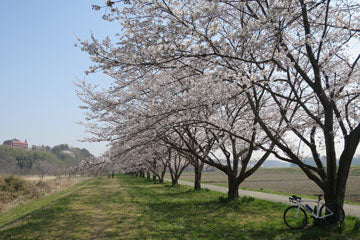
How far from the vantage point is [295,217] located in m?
7.76

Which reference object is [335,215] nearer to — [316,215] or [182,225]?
[316,215]

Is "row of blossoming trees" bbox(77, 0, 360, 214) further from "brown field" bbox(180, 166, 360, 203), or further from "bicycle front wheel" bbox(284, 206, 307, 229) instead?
"brown field" bbox(180, 166, 360, 203)

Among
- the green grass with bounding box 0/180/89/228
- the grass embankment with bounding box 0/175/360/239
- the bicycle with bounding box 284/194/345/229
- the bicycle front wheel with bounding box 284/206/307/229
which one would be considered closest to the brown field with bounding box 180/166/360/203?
the grass embankment with bounding box 0/175/360/239

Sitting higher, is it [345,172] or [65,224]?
[345,172]

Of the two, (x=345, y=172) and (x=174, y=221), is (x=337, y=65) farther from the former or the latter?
(x=174, y=221)

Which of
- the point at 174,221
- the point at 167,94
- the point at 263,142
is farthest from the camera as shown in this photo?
the point at 263,142

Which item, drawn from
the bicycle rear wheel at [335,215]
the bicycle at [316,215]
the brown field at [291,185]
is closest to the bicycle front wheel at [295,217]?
the bicycle at [316,215]

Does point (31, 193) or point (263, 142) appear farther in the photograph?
point (31, 193)

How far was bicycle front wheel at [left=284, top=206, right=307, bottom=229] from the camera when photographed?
7680 mm

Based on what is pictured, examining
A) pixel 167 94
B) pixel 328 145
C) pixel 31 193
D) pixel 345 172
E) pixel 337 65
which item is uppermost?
pixel 337 65

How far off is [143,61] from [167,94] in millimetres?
5005

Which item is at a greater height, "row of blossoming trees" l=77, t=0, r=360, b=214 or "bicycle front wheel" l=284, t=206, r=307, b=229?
"row of blossoming trees" l=77, t=0, r=360, b=214

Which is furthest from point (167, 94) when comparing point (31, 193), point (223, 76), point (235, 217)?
point (31, 193)

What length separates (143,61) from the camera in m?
6.11
